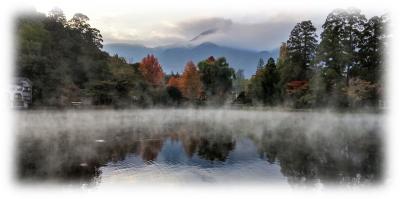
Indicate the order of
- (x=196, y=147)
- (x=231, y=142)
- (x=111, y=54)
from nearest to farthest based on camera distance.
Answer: (x=196, y=147) → (x=231, y=142) → (x=111, y=54)

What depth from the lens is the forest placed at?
2459 cm

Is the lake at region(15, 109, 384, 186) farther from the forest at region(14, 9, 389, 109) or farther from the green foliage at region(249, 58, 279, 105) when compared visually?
the green foliage at region(249, 58, 279, 105)

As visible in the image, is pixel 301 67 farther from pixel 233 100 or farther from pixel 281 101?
pixel 233 100

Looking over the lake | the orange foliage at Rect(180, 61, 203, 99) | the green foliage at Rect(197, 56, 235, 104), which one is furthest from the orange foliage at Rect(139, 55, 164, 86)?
the lake

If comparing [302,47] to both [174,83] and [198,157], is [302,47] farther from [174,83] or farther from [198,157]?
[198,157]

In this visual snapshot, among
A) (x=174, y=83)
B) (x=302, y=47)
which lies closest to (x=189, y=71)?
(x=174, y=83)

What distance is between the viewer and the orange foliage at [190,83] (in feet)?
134

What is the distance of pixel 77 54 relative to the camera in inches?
1198

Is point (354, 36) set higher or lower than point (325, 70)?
higher

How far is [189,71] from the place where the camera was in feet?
136

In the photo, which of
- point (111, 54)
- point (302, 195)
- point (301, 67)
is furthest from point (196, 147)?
point (111, 54)

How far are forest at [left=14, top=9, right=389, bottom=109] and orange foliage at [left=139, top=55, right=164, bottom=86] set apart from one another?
0.39 ft

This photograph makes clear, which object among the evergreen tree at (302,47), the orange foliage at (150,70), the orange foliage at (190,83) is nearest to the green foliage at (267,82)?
the evergreen tree at (302,47)

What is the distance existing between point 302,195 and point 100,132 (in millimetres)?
10275
